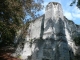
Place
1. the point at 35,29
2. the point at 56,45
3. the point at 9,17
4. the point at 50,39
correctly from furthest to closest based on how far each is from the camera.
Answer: the point at 35,29, the point at 50,39, the point at 56,45, the point at 9,17

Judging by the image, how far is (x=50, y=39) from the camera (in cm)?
1281

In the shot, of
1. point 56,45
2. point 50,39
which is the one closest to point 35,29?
point 50,39

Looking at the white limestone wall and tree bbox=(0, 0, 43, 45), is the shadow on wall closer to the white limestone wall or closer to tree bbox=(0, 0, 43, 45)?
the white limestone wall

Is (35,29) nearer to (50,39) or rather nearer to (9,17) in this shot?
(50,39)

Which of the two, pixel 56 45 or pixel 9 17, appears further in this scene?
pixel 56 45

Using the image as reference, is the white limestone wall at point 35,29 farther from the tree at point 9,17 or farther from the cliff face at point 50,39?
the tree at point 9,17

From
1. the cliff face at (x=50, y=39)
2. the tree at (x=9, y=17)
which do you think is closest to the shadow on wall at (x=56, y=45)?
the cliff face at (x=50, y=39)

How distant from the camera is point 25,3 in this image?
12562 mm

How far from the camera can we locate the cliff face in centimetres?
1247

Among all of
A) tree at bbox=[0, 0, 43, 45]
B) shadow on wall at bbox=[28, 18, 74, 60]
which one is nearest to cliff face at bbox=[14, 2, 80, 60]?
shadow on wall at bbox=[28, 18, 74, 60]

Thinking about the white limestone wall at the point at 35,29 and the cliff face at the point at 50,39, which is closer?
the cliff face at the point at 50,39

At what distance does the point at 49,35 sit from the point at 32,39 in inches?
119

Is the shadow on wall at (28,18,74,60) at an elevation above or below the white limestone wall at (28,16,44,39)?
below

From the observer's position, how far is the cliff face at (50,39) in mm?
12469
